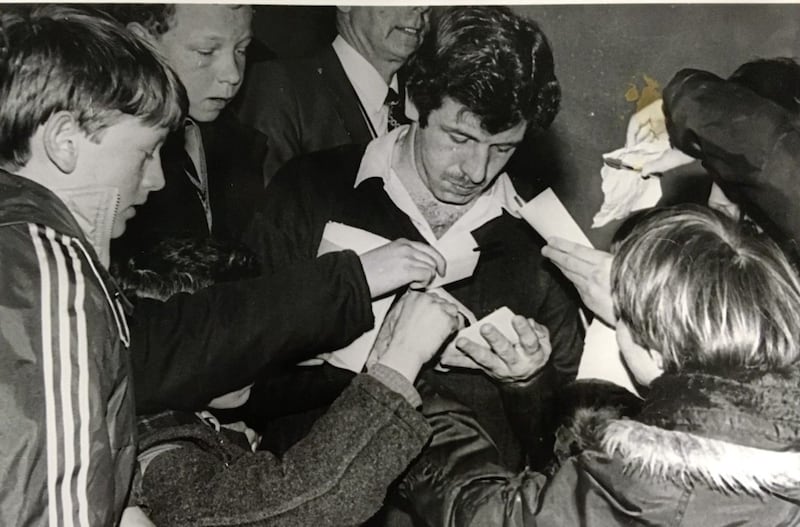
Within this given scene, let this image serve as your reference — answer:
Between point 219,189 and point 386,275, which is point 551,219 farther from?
point 219,189

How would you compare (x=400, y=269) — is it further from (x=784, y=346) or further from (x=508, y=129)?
(x=784, y=346)

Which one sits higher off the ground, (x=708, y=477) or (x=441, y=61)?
(x=441, y=61)

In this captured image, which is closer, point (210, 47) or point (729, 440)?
point (729, 440)

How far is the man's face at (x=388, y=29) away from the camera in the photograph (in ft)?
3.96

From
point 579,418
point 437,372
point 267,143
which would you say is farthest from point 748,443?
point 267,143

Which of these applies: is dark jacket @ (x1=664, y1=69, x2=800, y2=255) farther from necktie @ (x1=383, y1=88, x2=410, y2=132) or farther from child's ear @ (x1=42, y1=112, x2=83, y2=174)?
child's ear @ (x1=42, y1=112, x2=83, y2=174)

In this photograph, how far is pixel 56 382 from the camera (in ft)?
3.43

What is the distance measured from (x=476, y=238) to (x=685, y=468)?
40 cm

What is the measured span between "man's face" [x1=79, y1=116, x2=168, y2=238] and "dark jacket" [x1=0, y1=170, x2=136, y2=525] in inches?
3.7

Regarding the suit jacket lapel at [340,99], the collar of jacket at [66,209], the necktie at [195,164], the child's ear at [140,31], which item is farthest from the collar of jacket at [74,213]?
the suit jacket lapel at [340,99]

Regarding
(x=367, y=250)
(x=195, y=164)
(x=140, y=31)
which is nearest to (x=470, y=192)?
(x=367, y=250)

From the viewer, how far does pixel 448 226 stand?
1.22 meters

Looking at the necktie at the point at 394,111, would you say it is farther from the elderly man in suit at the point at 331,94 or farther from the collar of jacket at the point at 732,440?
the collar of jacket at the point at 732,440

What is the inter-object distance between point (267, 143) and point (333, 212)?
0.13m
